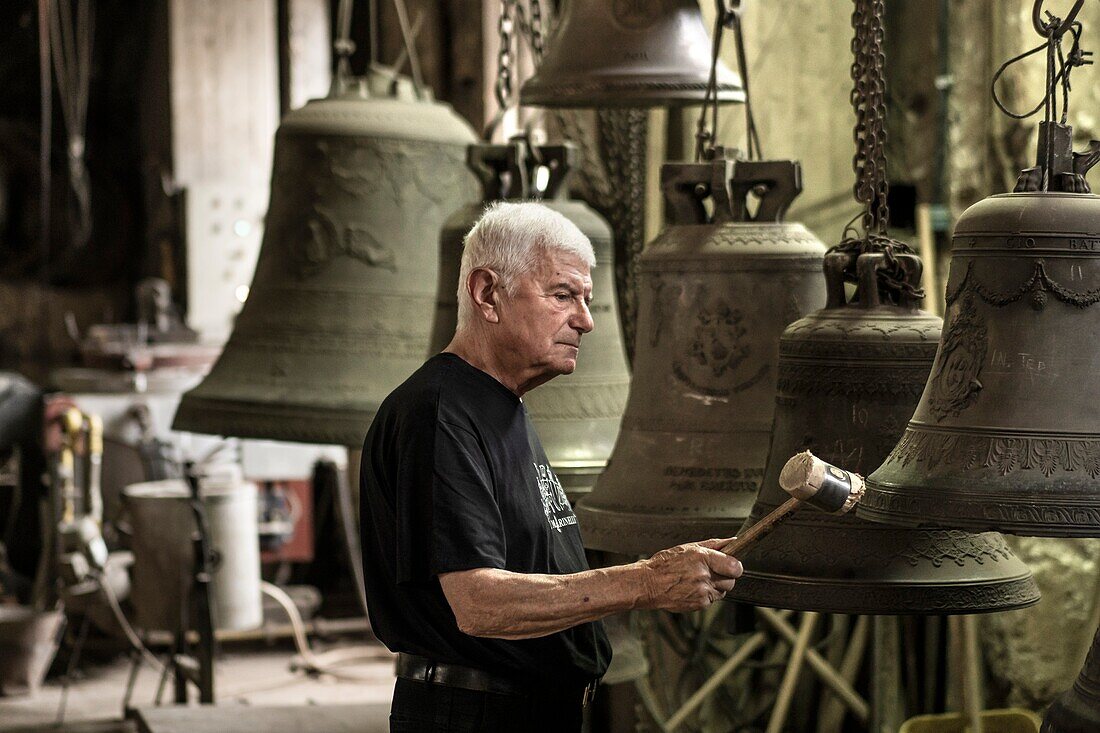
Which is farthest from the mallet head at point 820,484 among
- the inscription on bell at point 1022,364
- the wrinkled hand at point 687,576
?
the inscription on bell at point 1022,364

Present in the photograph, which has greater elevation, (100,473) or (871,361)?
(871,361)

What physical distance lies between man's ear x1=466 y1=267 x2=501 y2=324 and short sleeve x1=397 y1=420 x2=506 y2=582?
0.62ft

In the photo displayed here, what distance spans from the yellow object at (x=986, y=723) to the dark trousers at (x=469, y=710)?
129 cm

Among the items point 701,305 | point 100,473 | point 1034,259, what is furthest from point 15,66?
point 1034,259

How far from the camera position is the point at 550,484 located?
2455mm

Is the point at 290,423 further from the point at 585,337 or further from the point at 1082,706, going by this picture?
the point at 1082,706

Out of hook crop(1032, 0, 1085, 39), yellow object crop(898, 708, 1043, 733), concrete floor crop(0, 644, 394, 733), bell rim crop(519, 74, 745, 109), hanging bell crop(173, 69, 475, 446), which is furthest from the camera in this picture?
concrete floor crop(0, 644, 394, 733)

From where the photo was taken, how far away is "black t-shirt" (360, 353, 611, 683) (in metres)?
2.19

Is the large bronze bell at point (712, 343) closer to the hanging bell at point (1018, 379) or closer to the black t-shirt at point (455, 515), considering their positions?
the black t-shirt at point (455, 515)

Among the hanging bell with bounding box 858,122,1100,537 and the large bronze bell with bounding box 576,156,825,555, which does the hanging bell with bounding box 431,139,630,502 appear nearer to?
the large bronze bell with bounding box 576,156,825,555

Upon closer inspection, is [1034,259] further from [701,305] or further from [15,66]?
[15,66]

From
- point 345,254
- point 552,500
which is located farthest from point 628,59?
point 552,500

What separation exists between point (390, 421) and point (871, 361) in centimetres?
73

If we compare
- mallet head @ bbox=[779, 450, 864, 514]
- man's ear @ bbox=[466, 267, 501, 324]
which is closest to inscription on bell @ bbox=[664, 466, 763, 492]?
mallet head @ bbox=[779, 450, 864, 514]
